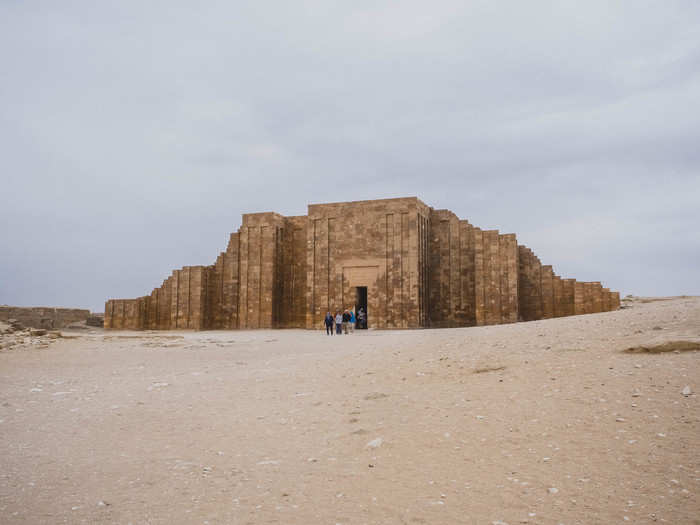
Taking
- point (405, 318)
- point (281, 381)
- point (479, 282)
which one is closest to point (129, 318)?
point (405, 318)

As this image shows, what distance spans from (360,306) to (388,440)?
22.2 metres

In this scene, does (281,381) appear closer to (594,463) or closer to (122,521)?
(122,521)

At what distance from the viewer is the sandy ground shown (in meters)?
4.09

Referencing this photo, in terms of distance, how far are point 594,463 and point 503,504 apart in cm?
106

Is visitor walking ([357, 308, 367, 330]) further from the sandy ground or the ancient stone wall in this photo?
the sandy ground

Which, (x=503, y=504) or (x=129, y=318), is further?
(x=129, y=318)

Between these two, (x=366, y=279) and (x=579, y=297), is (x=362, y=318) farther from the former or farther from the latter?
(x=579, y=297)

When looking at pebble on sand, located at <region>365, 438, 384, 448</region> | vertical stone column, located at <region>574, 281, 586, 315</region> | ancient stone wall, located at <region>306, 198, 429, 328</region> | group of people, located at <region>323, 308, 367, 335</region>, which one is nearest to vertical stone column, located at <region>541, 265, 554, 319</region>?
vertical stone column, located at <region>574, 281, 586, 315</region>

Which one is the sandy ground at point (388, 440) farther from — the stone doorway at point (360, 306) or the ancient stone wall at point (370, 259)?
the stone doorway at point (360, 306)

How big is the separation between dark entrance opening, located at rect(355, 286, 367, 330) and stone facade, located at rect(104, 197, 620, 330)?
0.11 metres

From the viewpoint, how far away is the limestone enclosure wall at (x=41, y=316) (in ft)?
93.4

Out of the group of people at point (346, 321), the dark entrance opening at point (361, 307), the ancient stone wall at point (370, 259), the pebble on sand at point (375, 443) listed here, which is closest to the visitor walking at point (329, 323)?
the group of people at point (346, 321)

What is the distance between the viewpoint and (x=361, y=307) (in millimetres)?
27922

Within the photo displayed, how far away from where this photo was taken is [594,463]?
4484 millimetres
